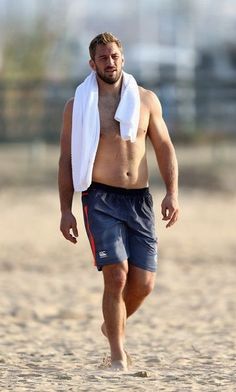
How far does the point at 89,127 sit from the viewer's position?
676 centimetres

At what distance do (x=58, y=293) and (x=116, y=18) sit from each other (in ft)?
191

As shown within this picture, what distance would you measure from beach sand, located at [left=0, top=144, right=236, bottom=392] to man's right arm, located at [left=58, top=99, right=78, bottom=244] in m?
0.83

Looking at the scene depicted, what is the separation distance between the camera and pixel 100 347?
8578mm

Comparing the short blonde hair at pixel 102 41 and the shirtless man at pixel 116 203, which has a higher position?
the short blonde hair at pixel 102 41

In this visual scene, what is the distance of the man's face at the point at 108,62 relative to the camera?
6.84 metres

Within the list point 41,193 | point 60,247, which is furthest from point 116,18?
point 60,247

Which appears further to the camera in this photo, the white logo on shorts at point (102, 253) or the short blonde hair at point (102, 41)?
the short blonde hair at point (102, 41)

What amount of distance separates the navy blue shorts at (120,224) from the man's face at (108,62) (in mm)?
617

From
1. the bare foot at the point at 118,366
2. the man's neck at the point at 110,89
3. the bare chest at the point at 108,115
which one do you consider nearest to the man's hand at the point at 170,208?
the bare chest at the point at 108,115

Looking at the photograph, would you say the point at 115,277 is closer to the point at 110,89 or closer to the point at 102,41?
the point at 110,89

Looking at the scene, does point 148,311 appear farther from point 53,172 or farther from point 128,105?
point 53,172

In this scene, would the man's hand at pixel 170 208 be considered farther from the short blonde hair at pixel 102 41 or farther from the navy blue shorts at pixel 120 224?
the short blonde hair at pixel 102 41

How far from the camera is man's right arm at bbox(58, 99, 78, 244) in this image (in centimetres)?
691

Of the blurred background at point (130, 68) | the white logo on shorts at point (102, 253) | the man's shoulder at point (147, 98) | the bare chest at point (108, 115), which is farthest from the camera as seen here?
the blurred background at point (130, 68)
